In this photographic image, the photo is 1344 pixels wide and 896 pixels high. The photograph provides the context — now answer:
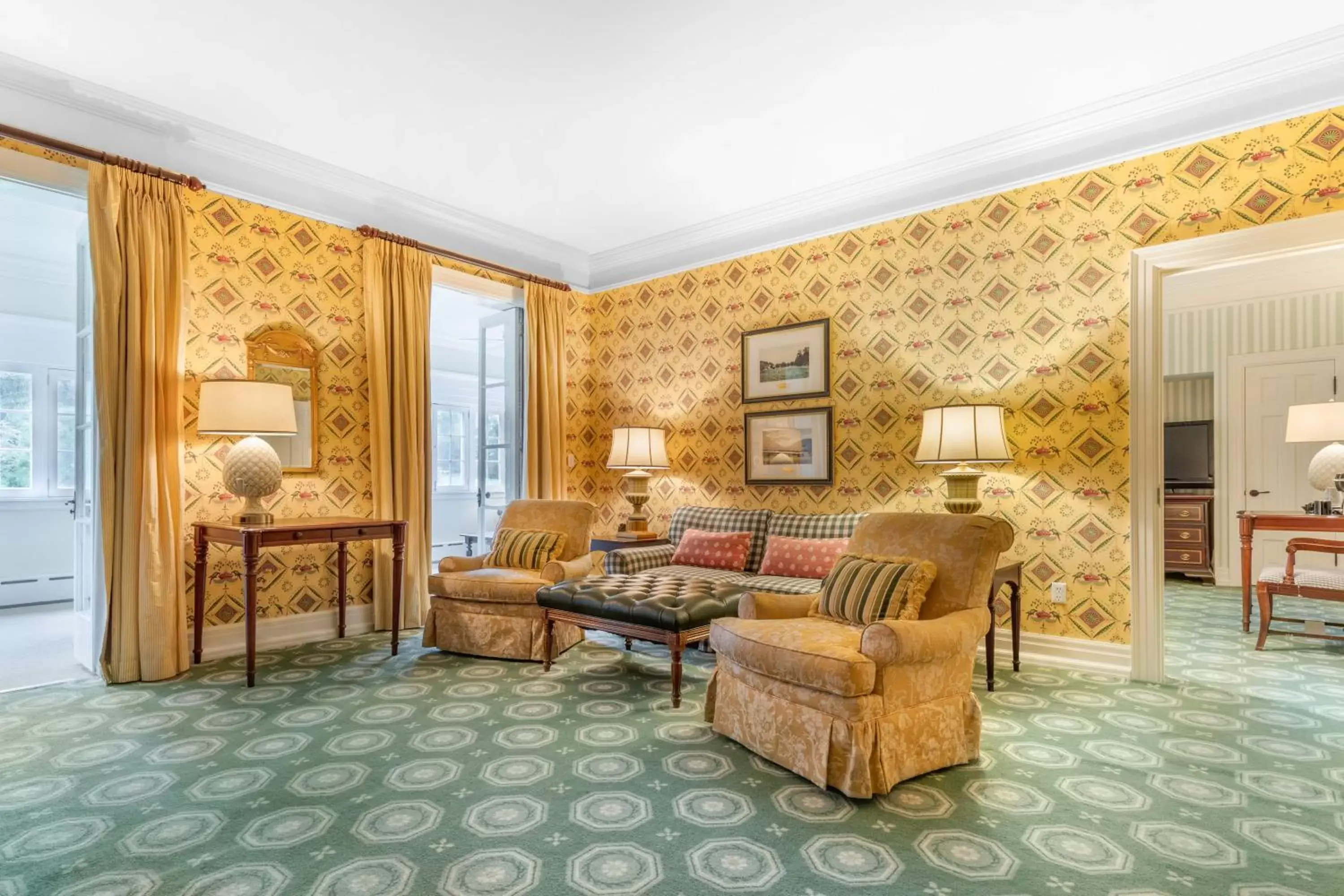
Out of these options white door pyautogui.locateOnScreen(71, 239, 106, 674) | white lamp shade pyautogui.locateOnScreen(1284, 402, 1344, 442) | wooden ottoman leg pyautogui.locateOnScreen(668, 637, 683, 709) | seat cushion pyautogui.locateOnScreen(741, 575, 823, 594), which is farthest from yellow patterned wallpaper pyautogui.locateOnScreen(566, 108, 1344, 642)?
white door pyautogui.locateOnScreen(71, 239, 106, 674)

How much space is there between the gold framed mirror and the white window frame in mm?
4675

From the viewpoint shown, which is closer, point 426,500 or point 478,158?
point 478,158

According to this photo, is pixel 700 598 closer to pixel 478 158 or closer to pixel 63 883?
pixel 63 883

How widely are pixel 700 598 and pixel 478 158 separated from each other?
3.05 m

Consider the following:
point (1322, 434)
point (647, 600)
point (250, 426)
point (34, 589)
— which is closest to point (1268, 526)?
point (1322, 434)

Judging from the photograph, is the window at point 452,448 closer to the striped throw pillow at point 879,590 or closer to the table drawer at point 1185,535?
the striped throw pillow at point 879,590

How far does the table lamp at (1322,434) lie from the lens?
4.77 m

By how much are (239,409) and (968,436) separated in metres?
3.92

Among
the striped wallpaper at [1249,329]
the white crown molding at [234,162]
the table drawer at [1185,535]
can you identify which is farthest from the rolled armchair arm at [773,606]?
the table drawer at [1185,535]

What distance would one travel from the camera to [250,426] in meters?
3.73

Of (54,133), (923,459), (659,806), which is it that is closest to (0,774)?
(659,806)

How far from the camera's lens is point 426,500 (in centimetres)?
503

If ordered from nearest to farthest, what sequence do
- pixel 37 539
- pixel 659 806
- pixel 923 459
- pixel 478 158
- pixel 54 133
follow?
pixel 659 806, pixel 54 133, pixel 923 459, pixel 478 158, pixel 37 539

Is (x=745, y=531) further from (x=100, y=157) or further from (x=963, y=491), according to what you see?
(x=100, y=157)
